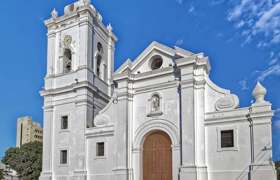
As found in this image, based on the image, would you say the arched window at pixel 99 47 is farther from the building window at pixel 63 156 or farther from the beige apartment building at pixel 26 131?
the beige apartment building at pixel 26 131

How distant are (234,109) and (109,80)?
12.9 m

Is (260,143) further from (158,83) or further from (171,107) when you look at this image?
(158,83)

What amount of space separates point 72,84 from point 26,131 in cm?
5896

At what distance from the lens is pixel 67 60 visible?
28.6 metres

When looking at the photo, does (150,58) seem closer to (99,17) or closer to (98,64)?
(98,64)

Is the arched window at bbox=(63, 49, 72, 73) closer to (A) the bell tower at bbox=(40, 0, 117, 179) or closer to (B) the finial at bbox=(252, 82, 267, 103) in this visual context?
(A) the bell tower at bbox=(40, 0, 117, 179)

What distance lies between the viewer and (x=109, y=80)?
29.8 meters

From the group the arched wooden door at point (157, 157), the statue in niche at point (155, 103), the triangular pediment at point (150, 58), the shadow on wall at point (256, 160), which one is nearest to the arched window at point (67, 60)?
the triangular pediment at point (150, 58)

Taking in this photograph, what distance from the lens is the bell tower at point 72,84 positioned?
25359 millimetres

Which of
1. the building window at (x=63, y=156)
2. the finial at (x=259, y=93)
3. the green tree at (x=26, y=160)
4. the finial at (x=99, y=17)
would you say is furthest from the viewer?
the green tree at (x=26, y=160)

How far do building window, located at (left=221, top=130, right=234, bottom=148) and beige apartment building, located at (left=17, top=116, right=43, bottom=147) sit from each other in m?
66.3

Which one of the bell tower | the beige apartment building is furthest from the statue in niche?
the beige apartment building

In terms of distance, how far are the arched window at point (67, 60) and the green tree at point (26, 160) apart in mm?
15064

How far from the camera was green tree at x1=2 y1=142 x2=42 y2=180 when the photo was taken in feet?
126
